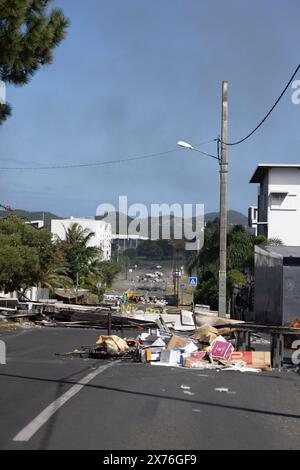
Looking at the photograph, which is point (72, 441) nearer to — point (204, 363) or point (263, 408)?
point (263, 408)

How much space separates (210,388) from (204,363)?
11.0 feet

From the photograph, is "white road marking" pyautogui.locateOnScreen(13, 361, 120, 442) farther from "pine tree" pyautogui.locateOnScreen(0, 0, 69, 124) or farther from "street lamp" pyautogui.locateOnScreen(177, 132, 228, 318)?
"street lamp" pyautogui.locateOnScreen(177, 132, 228, 318)

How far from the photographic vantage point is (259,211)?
6278cm

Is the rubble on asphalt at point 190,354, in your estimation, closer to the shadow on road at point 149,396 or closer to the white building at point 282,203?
the shadow on road at point 149,396

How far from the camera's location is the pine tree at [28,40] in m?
13.0

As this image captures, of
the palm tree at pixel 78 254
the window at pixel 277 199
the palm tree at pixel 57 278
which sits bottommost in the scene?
the palm tree at pixel 57 278

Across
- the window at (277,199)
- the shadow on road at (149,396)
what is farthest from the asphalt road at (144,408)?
the window at (277,199)

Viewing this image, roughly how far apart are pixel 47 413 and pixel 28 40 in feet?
25.4

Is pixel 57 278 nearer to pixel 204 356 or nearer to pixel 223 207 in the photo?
pixel 223 207

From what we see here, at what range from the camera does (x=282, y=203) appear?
55875 mm

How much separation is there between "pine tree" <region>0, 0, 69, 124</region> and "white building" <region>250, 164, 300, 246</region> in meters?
42.5

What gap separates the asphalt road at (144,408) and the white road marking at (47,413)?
1.2 inches

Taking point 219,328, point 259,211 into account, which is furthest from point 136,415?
point 259,211

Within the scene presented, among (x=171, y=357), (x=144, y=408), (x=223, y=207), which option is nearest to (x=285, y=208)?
(x=223, y=207)
